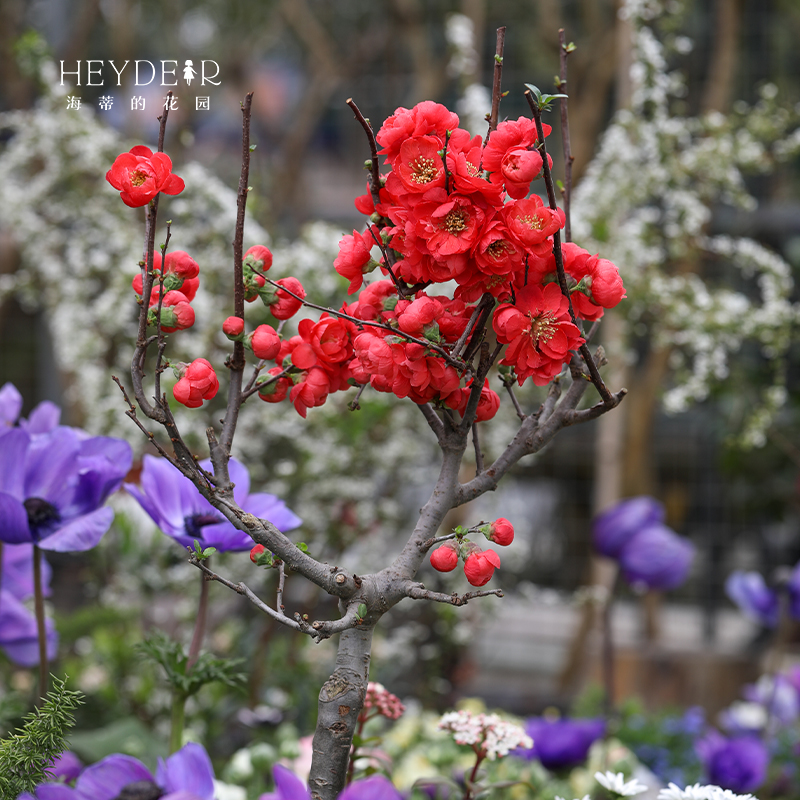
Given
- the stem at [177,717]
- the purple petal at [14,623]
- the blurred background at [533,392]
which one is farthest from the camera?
the blurred background at [533,392]

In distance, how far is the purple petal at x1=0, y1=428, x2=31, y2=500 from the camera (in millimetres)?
632

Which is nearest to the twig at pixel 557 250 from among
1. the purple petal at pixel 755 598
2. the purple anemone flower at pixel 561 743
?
the purple anemone flower at pixel 561 743

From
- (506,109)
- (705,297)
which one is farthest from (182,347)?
(506,109)

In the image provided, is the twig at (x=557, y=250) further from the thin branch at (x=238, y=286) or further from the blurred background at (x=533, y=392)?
the blurred background at (x=533, y=392)

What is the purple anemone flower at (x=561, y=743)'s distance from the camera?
0.95 metres

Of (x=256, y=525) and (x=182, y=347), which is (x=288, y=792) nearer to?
(x=256, y=525)

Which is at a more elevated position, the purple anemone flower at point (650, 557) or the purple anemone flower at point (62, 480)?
the purple anemone flower at point (62, 480)

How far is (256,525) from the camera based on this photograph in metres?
0.47

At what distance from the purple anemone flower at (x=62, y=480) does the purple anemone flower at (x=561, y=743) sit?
0.58m

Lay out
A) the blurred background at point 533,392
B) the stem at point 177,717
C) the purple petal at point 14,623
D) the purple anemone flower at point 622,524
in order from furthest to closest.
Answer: the blurred background at point 533,392 → the purple anemone flower at point 622,524 → the purple petal at point 14,623 → the stem at point 177,717

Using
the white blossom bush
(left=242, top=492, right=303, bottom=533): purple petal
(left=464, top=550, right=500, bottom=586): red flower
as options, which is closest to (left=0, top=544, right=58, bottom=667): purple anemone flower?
(left=242, top=492, right=303, bottom=533): purple petal

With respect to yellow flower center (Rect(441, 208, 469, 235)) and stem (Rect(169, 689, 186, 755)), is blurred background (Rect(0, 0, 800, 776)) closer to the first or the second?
stem (Rect(169, 689, 186, 755))

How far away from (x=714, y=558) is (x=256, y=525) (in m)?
2.28

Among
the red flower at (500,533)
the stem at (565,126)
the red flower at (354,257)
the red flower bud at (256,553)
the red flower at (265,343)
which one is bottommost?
the red flower bud at (256,553)
